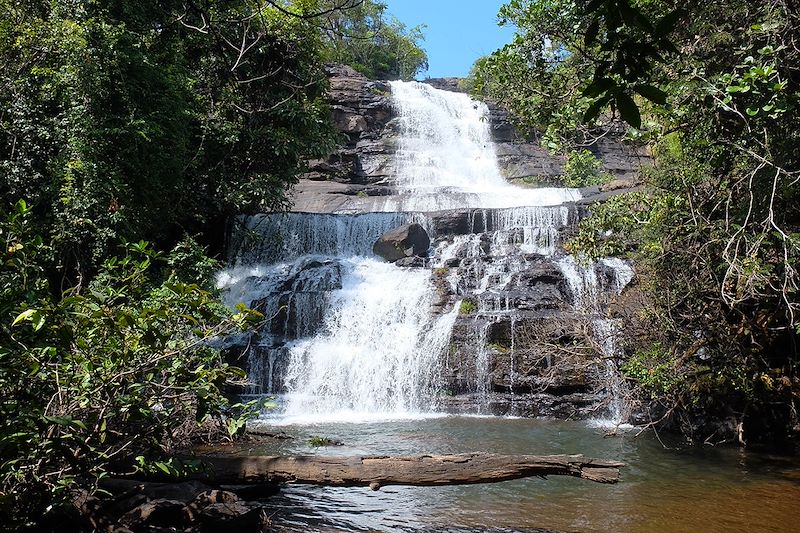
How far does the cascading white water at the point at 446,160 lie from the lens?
2219 cm

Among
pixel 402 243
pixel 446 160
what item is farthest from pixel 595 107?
pixel 446 160

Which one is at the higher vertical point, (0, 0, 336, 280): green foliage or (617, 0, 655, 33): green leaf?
(0, 0, 336, 280): green foliage

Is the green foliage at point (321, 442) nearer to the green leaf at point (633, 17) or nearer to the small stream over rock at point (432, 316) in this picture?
the small stream over rock at point (432, 316)

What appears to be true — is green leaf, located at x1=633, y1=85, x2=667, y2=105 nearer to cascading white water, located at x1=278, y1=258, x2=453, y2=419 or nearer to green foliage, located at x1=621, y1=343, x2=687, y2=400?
green foliage, located at x1=621, y1=343, x2=687, y2=400

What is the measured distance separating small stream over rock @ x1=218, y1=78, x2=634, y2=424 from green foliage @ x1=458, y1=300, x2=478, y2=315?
36 millimetres

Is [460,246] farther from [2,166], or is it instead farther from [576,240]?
[2,166]

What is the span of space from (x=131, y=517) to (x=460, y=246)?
43.8 feet

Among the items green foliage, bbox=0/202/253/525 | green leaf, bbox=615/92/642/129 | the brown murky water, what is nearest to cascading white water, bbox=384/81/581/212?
the brown murky water

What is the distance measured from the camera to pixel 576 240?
8.73m

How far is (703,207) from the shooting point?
7590 millimetres

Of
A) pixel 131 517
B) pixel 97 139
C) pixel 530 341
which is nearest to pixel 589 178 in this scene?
pixel 530 341

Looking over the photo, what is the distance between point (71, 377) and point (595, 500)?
4.57 metres

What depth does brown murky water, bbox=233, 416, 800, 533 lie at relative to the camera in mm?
5062

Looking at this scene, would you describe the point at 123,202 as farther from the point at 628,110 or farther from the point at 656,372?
the point at 628,110
